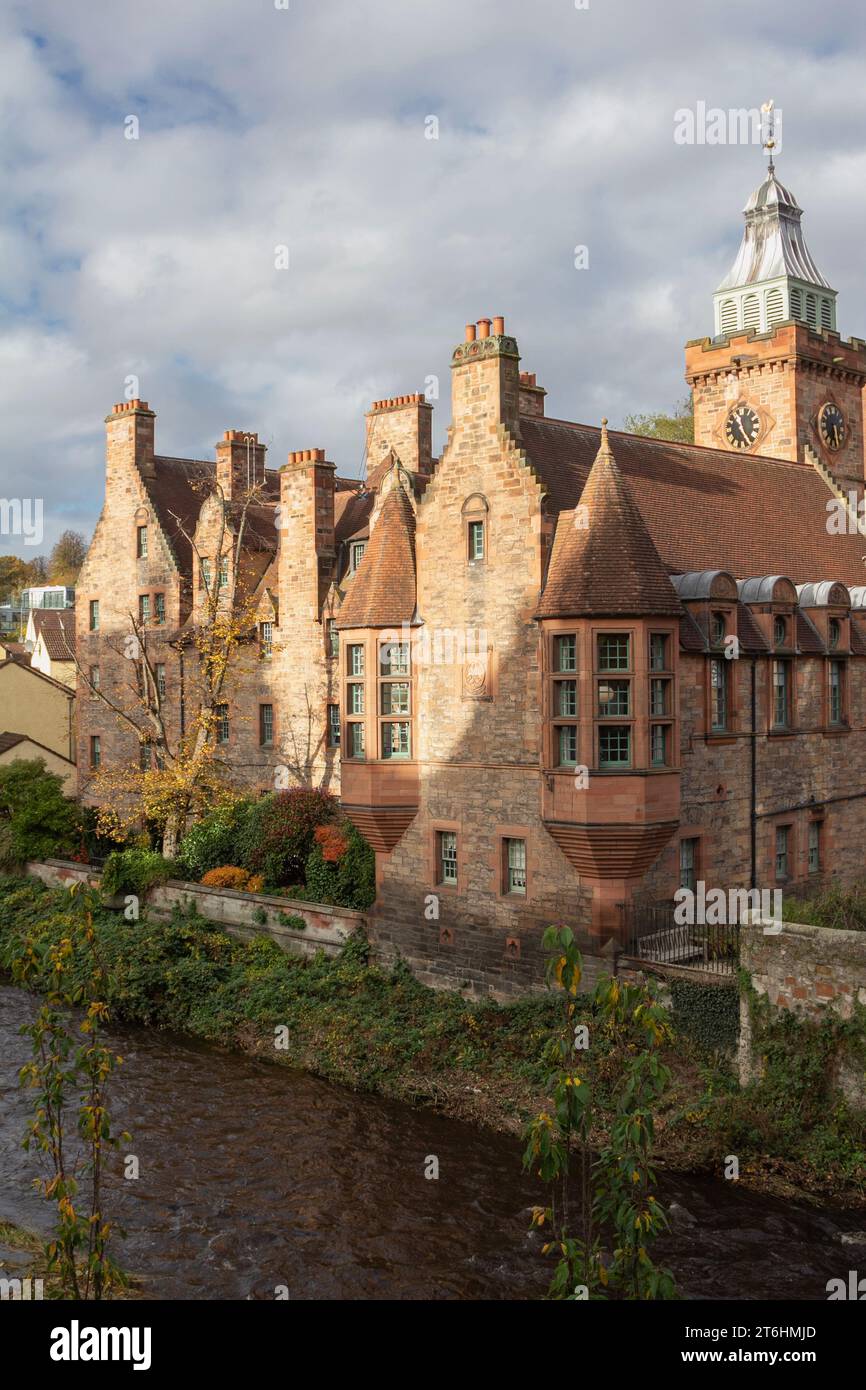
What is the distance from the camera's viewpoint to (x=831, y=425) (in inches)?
1607

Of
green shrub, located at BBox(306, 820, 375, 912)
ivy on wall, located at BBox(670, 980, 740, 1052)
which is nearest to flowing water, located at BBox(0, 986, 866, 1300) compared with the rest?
ivy on wall, located at BBox(670, 980, 740, 1052)

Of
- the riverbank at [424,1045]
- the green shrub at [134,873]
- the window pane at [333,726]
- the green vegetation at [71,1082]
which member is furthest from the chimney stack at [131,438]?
the green vegetation at [71,1082]

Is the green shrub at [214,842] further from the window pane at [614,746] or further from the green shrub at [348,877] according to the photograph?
the window pane at [614,746]

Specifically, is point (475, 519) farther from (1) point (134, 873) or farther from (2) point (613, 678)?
(1) point (134, 873)

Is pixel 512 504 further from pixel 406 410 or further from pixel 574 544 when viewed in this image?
pixel 406 410

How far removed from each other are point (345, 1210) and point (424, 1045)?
17.9 ft

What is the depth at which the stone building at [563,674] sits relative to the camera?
80.7 feet

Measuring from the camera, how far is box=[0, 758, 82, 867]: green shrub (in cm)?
4081

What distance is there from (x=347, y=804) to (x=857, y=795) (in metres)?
13.5

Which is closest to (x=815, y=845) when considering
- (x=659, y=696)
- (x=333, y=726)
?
(x=659, y=696)

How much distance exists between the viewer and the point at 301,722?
37.8 meters

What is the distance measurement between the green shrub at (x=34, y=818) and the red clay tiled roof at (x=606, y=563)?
74.7 ft

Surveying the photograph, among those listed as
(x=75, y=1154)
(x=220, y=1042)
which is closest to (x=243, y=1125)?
(x=75, y=1154)
